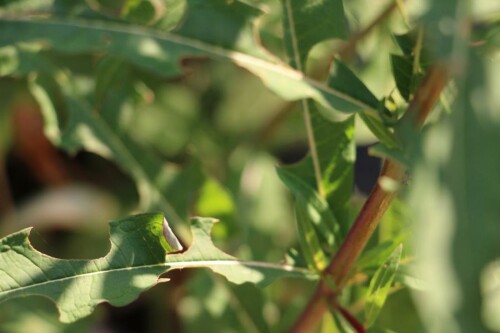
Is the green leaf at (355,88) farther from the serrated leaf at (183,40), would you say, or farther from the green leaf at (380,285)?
the green leaf at (380,285)

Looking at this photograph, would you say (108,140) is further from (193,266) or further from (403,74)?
(403,74)

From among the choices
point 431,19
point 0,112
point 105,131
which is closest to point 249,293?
point 105,131

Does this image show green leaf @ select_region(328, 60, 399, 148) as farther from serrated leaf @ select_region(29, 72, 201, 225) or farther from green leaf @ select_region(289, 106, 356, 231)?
serrated leaf @ select_region(29, 72, 201, 225)

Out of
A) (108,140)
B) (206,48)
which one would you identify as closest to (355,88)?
(206,48)

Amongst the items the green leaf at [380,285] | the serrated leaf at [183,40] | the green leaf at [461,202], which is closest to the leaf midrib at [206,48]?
the serrated leaf at [183,40]

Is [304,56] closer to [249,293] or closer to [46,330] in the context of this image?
[249,293]
